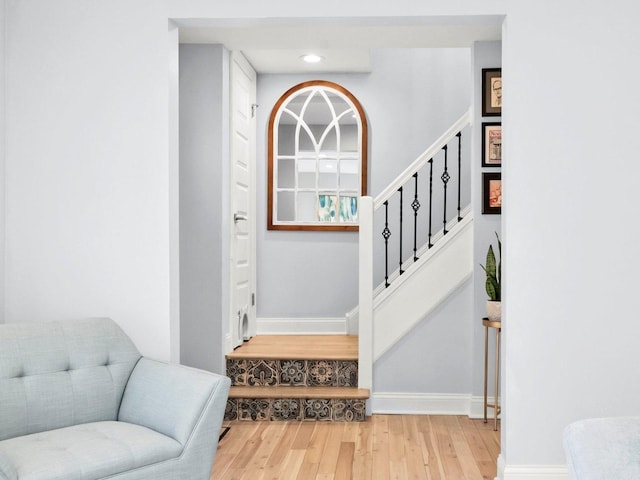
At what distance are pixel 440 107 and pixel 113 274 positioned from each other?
3.38m

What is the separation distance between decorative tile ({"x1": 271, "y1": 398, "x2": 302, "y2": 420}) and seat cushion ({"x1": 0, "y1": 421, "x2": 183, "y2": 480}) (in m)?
1.85

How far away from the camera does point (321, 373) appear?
4727mm

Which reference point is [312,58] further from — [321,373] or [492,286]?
[321,373]

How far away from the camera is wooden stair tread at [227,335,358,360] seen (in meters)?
4.73

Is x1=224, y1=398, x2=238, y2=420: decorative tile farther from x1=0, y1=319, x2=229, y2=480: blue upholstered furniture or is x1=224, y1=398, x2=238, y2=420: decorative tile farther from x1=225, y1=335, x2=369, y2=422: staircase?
x1=0, y1=319, x2=229, y2=480: blue upholstered furniture

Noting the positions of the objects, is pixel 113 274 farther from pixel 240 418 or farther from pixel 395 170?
pixel 395 170

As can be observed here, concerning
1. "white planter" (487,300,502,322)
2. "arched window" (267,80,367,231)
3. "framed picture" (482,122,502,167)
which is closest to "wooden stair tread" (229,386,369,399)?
"white planter" (487,300,502,322)

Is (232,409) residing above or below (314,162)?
below

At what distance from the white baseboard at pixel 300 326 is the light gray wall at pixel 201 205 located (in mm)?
1276

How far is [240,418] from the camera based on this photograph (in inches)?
177

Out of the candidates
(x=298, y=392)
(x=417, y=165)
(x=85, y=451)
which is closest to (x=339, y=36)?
(x=417, y=165)

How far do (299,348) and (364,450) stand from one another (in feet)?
4.30

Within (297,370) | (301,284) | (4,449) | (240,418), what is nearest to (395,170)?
(301,284)
